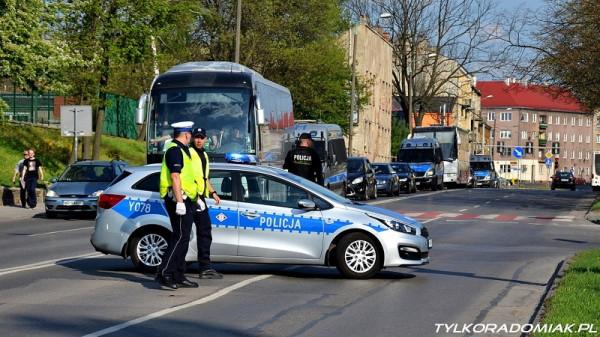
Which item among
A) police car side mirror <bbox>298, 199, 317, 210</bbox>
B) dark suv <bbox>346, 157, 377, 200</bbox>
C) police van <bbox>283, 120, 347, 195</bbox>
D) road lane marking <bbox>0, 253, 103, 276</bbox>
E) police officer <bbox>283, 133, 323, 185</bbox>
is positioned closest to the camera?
police car side mirror <bbox>298, 199, 317, 210</bbox>

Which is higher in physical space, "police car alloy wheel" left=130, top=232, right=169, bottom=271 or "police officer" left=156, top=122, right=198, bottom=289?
"police officer" left=156, top=122, right=198, bottom=289

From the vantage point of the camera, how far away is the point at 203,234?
523 inches

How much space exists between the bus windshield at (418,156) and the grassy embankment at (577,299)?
44112 mm

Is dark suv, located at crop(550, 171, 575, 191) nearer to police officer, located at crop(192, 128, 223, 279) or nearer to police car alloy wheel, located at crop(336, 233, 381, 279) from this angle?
police car alloy wheel, located at crop(336, 233, 381, 279)

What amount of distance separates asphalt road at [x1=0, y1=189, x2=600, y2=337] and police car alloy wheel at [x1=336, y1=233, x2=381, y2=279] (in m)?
0.22

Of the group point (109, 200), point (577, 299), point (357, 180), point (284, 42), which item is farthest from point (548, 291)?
point (284, 42)

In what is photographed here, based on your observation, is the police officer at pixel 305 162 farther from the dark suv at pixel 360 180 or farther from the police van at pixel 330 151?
the dark suv at pixel 360 180

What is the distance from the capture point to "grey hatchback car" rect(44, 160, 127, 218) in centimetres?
2958

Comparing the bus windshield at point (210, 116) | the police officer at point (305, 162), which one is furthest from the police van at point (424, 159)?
the police officer at point (305, 162)

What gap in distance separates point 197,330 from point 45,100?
40695 mm

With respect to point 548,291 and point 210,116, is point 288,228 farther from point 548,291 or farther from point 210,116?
point 210,116

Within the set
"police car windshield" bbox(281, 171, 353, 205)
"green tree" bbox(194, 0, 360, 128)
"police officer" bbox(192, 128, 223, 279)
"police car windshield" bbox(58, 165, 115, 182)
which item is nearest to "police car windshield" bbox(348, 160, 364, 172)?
"police car windshield" bbox(58, 165, 115, 182)

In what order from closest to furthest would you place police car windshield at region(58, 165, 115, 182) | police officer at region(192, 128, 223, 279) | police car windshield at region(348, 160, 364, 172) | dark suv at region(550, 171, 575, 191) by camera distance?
1. police officer at region(192, 128, 223, 279)
2. police car windshield at region(58, 165, 115, 182)
3. police car windshield at region(348, 160, 364, 172)
4. dark suv at region(550, 171, 575, 191)

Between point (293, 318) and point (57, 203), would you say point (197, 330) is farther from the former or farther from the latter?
point (57, 203)
